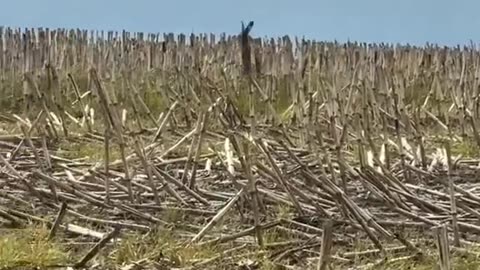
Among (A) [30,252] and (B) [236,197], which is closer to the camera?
(A) [30,252]

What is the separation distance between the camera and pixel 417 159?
400cm

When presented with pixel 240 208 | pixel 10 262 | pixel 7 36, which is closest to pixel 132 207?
pixel 240 208

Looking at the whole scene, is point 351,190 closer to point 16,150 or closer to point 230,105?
point 230,105

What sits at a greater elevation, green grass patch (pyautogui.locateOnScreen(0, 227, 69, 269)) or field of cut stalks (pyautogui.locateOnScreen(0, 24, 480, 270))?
field of cut stalks (pyautogui.locateOnScreen(0, 24, 480, 270))

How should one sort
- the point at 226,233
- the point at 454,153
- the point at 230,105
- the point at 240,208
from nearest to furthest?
the point at 226,233 < the point at 240,208 < the point at 230,105 < the point at 454,153

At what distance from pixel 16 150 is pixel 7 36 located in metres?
5.40

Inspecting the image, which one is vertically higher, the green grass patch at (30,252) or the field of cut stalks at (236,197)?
the field of cut stalks at (236,197)

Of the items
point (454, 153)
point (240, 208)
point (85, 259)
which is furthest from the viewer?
point (454, 153)

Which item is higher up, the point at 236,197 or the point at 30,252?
the point at 236,197

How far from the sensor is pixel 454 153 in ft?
15.5

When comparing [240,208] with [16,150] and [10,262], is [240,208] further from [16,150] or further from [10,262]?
[16,150]

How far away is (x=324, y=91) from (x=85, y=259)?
7.41 ft

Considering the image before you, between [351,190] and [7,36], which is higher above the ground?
[7,36]

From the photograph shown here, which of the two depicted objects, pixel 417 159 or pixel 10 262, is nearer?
pixel 10 262
